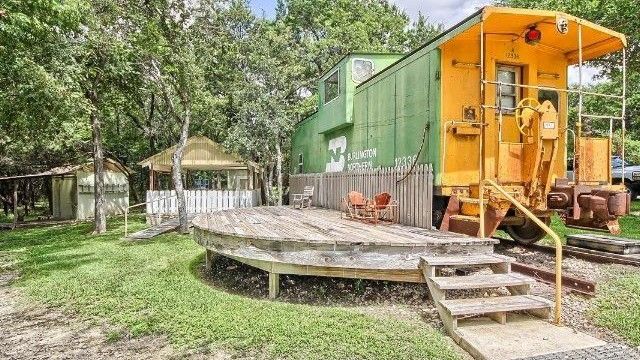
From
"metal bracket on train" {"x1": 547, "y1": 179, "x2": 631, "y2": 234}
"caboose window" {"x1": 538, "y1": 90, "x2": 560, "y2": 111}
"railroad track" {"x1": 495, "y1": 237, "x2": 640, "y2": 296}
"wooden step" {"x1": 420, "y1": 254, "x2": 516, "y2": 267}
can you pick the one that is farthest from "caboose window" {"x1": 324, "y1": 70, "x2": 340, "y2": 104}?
"wooden step" {"x1": 420, "y1": 254, "x2": 516, "y2": 267}

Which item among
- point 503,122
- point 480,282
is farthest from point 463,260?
point 503,122

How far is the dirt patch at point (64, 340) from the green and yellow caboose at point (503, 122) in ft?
15.0

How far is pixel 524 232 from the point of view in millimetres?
8648

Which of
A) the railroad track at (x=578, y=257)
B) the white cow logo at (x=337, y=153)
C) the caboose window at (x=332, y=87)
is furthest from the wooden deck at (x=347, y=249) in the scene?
the caboose window at (x=332, y=87)

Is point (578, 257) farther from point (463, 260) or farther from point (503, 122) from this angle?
point (463, 260)

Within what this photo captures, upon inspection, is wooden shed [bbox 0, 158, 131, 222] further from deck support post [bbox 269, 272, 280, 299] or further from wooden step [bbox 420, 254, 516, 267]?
wooden step [bbox 420, 254, 516, 267]

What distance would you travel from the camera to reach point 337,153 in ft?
40.5

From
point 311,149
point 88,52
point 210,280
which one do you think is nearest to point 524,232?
point 210,280

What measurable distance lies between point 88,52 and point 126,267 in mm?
8795

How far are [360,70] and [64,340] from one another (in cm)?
900

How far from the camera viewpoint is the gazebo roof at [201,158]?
19234 millimetres

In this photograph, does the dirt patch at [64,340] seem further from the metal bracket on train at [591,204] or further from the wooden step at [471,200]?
the metal bracket on train at [591,204]

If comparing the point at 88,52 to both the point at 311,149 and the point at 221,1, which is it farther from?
the point at 311,149

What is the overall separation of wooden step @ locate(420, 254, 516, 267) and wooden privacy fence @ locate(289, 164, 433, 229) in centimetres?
158
